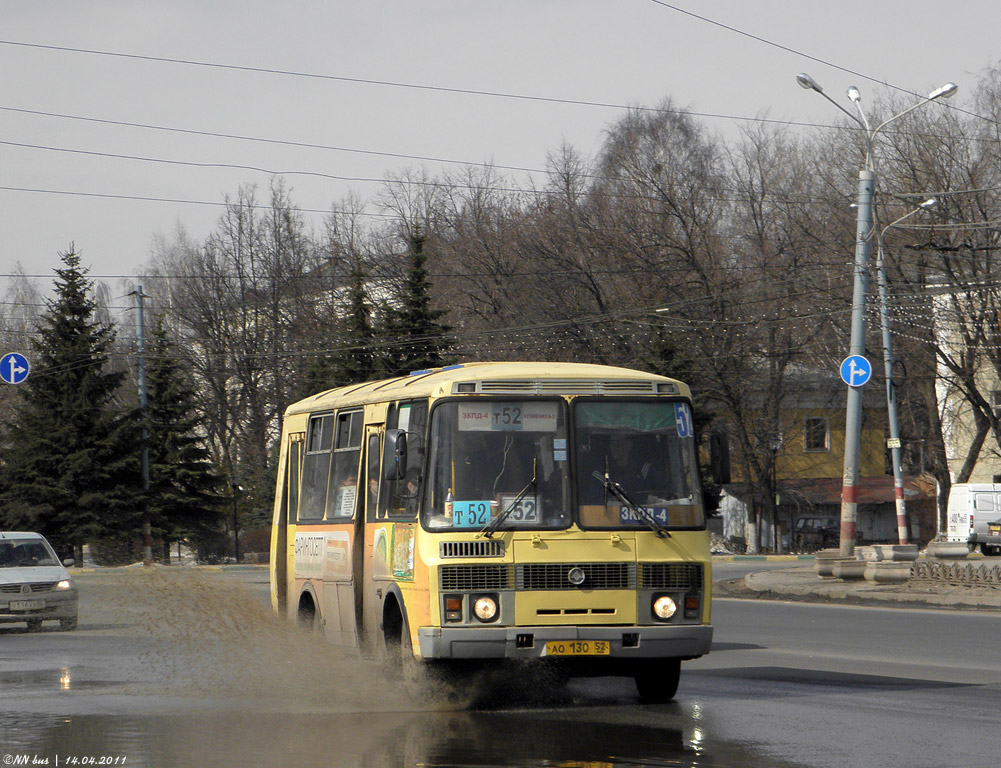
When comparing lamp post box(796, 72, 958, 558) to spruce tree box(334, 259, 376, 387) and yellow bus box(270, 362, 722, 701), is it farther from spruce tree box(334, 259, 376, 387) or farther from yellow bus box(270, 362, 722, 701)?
spruce tree box(334, 259, 376, 387)

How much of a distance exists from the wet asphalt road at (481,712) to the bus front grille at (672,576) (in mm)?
939

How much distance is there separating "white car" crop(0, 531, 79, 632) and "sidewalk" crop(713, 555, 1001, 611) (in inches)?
511

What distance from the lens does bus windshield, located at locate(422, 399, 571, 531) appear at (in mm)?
10688

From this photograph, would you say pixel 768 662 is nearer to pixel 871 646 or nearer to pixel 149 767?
pixel 871 646

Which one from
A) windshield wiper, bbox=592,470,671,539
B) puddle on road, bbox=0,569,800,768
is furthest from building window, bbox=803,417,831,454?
windshield wiper, bbox=592,470,671,539

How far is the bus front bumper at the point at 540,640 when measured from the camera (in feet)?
34.1

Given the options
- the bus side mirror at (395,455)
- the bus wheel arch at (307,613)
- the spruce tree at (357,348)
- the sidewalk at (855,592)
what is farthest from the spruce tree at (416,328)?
the bus side mirror at (395,455)

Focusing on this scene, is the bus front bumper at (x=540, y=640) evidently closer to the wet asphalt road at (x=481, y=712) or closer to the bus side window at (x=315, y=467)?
the wet asphalt road at (x=481, y=712)

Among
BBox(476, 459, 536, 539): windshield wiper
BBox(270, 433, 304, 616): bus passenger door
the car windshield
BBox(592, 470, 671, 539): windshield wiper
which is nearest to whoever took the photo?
BBox(476, 459, 536, 539): windshield wiper

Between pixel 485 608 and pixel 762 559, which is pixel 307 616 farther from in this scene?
pixel 762 559

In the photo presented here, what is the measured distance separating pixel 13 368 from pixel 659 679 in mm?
26508

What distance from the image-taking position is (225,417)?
64.4 metres

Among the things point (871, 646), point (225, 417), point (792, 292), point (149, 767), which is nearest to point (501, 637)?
point (149, 767)

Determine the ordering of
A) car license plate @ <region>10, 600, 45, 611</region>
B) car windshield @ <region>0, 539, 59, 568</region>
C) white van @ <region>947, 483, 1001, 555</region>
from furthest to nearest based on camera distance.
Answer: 1. white van @ <region>947, 483, 1001, 555</region>
2. car windshield @ <region>0, 539, 59, 568</region>
3. car license plate @ <region>10, 600, 45, 611</region>
